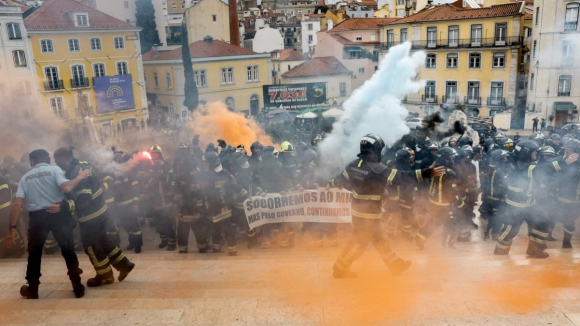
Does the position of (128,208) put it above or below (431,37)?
below

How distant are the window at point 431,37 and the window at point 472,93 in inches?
167

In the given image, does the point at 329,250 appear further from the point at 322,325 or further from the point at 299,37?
the point at 299,37

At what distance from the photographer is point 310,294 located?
18.1ft

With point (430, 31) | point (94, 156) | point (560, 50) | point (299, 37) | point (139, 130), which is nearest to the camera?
point (94, 156)

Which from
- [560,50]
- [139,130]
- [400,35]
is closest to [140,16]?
[139,130]

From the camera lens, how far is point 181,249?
8367 millimetres

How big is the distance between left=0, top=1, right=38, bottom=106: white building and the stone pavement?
906 inches

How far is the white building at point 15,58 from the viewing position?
25.8m

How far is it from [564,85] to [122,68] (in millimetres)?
30911

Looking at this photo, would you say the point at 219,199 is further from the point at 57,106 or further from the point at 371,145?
the point at 57,106

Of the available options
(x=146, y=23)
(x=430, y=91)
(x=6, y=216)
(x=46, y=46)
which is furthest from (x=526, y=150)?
(x=146, y=23)

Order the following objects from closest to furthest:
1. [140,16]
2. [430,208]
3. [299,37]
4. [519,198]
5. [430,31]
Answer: [519,198] < [430,208] < [430,31] < [140,16] < [299,37]

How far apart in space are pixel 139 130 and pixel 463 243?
28.4 m

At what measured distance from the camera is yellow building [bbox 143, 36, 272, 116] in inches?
1431
